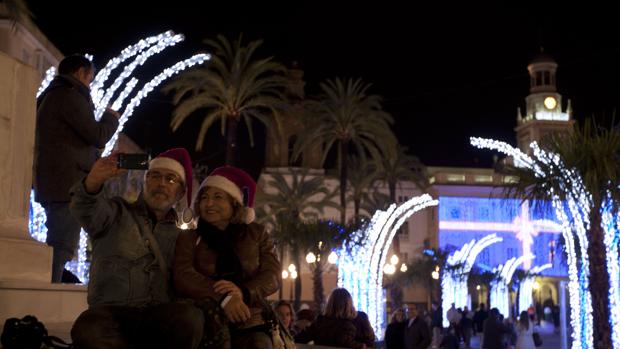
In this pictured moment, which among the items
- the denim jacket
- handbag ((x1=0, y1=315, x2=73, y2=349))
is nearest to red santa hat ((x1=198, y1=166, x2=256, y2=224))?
the denim jacket

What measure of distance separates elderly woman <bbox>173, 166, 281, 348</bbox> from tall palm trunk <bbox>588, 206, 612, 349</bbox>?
1537 cm

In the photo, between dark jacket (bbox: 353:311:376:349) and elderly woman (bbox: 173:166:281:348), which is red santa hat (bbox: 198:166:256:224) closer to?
elderly woman (bbox: 173:166:281:348)

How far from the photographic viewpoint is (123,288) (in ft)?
15.6

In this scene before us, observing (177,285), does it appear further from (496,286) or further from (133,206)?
(496,286)

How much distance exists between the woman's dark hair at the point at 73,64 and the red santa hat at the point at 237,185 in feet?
7.96

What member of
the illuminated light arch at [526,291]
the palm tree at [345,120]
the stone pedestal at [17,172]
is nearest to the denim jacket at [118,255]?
the stone pedestal at [17,172]

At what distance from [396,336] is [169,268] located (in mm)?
11067

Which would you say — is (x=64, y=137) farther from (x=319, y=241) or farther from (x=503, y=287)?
(x=503, y=287)

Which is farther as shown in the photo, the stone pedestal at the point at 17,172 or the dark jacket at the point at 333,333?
the dark jacket at the point at 333,333

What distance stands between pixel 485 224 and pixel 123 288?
87.1 m

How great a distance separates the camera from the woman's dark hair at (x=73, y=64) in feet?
24.3

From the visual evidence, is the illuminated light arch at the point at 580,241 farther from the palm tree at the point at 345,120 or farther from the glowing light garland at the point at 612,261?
the palm tree at the point at 345,120

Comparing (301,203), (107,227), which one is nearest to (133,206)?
(107,227)

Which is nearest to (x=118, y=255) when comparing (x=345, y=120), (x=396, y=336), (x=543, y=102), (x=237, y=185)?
(x=237, y=185)
